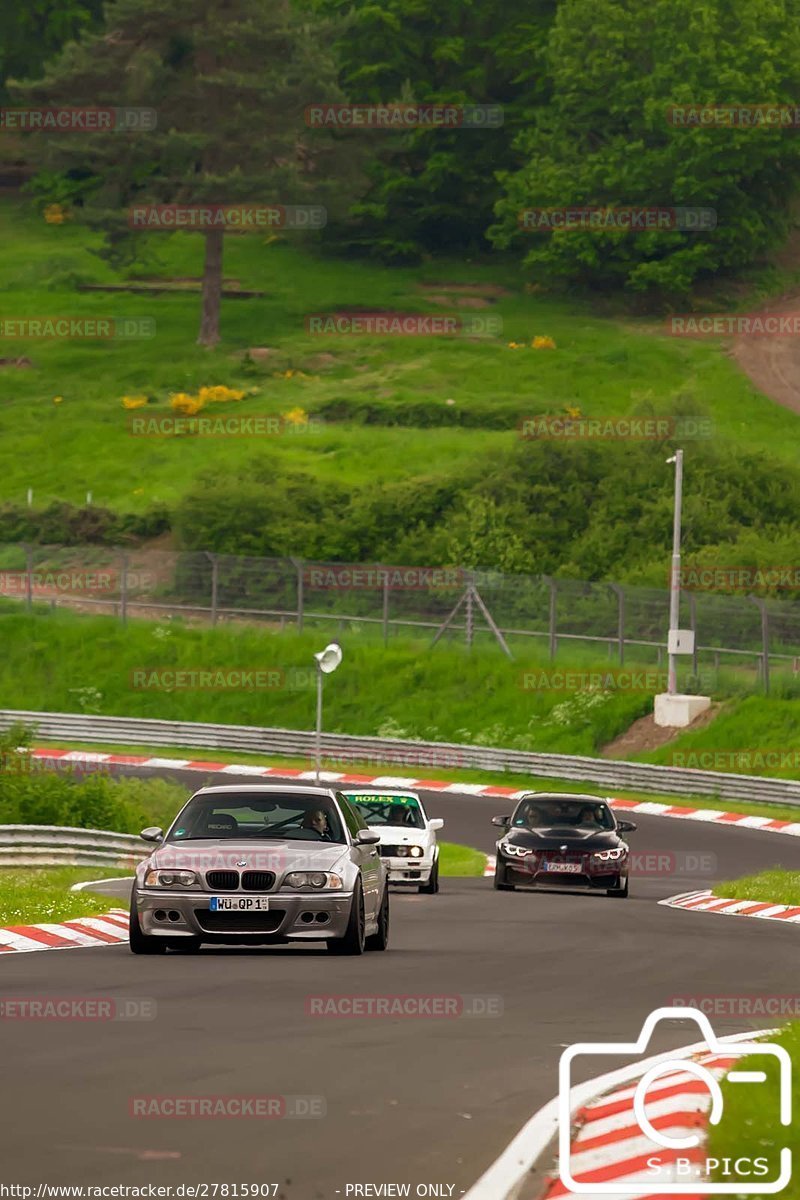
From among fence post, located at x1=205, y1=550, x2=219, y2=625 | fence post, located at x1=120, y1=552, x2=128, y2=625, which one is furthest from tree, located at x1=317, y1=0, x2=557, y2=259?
fence post, located at x1=205, y1=550, x2=219, y2=625

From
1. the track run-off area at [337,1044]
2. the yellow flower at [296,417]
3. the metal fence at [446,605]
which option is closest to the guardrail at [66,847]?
the track run-off area at [337,1044]

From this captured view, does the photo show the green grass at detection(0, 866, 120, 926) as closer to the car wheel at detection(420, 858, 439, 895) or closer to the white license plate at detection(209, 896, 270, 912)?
the white license plate at detection(209, 896, 270, 912)

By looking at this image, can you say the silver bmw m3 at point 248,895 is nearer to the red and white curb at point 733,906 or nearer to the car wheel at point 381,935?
the car wheel at point 381,935

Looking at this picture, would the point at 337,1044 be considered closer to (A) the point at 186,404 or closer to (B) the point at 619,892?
(B) the point at 619,892

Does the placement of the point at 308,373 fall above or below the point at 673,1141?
above

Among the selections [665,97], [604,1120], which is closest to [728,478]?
[665,97]

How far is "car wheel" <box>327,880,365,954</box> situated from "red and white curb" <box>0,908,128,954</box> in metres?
2.08

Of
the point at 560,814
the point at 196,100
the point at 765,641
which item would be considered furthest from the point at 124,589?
the point at 196,100

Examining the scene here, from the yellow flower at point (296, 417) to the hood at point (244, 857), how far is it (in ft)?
220

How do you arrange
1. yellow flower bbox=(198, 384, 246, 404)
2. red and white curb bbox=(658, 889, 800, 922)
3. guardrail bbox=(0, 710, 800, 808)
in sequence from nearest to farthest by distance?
red and white curb bbox=(658, 889, 800, 922) < guardrail bbox=(0, 710, 800, 808) < yellow flower bbox=(198, 384, 246, 404)

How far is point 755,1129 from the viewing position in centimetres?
827

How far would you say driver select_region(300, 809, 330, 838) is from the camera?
18.1 metres

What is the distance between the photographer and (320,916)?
1714 centimetres

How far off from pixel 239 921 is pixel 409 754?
3447 centimetres
